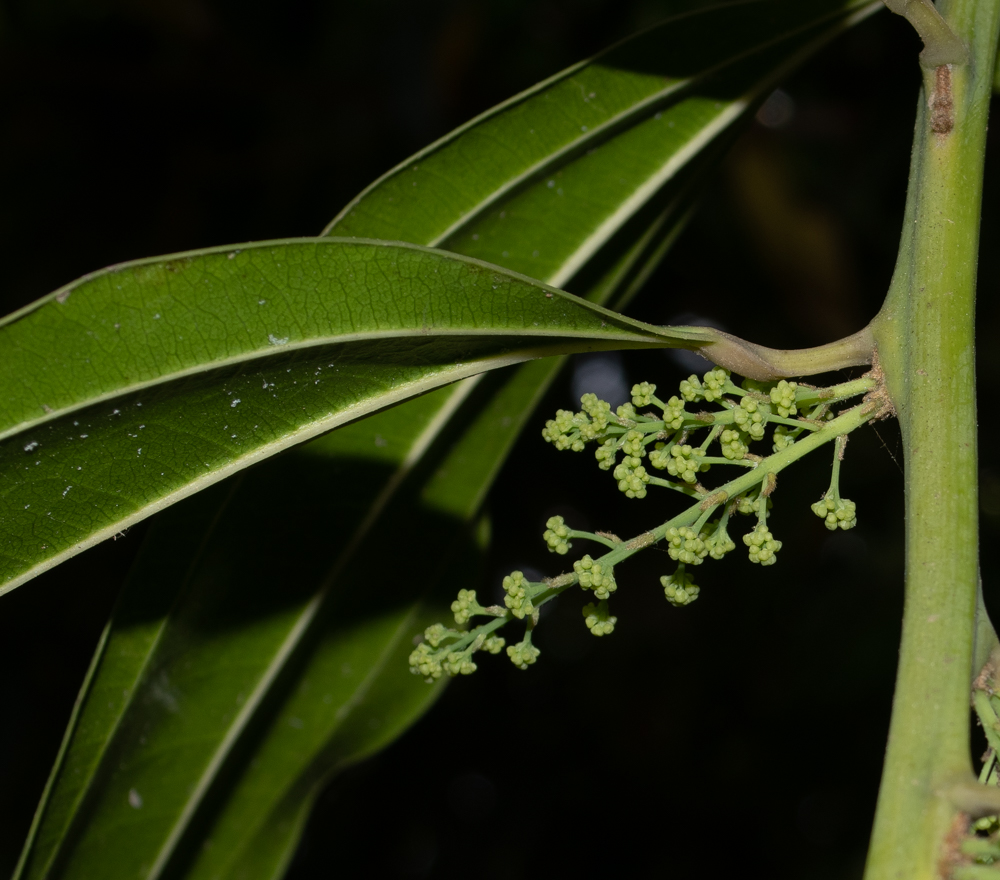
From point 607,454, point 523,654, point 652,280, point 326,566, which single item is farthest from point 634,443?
point 652,280

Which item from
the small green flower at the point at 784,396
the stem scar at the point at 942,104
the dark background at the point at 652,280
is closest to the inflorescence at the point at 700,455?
the small green flower at the point at 784,396

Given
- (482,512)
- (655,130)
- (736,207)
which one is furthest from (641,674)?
(655,130)

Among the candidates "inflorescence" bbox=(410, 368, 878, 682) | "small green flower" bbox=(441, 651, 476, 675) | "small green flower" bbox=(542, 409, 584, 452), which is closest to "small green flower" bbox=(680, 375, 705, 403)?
"inflorescence" bbox=(410, 368, 878, 682)

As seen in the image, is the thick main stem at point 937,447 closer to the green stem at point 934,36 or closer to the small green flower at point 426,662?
the green stem at point 934,36

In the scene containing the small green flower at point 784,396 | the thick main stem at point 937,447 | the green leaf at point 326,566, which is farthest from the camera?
the green leaf at point 326,566

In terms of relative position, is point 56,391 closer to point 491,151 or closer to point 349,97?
point 491,151
